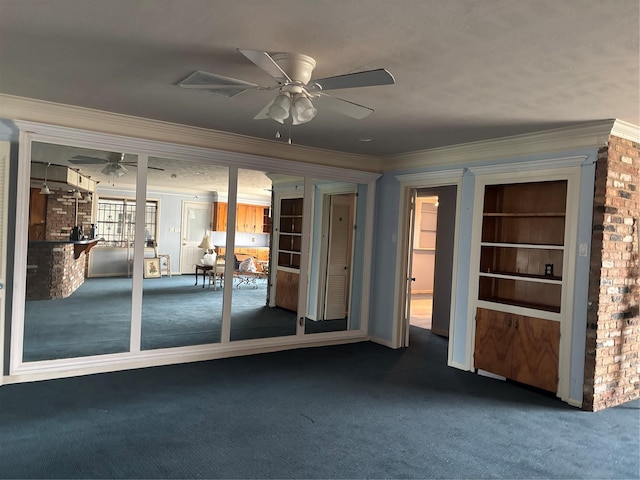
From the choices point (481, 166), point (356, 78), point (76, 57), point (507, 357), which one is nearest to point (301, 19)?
point (356, 78)

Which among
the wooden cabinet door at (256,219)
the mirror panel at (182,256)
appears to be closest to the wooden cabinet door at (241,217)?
the wooden cabinet door at (256,219)

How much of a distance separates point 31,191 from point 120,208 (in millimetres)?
1078

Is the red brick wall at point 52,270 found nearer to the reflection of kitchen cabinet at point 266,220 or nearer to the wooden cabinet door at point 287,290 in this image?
the reflection of kitchen cabinet at point 266,220

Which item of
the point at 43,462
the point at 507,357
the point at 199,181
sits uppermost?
the point at 199,181

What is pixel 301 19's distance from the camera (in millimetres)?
2174

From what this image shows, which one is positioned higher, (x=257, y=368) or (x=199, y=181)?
(x=199, y=181)

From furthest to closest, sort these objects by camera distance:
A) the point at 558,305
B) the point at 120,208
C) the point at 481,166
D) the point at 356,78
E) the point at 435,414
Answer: the point at 120,208
the point at 481,166
the point at 558,305
the point at 435,414
the point at 356,78

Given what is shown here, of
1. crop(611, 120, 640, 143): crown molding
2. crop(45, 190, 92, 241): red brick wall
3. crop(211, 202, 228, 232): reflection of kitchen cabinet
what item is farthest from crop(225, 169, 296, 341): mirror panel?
crop(611, 120, 640, 143): crown molding

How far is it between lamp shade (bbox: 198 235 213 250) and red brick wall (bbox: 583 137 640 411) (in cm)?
414

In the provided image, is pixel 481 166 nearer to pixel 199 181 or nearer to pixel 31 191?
pixel 199 181

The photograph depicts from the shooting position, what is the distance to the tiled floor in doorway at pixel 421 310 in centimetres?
743

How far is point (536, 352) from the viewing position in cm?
425

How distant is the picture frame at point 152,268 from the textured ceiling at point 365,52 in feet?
5.91

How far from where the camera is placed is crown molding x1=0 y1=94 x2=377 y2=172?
389 centimetres
